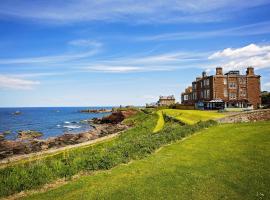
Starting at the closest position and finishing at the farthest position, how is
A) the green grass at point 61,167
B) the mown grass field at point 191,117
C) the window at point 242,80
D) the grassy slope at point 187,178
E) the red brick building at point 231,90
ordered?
1. the grassy slope at point 187,178
2. the green grass at point 61,167
3. the mown grass field at point 191,117
4. the red brick building at point 231,90
5. the window at point 242,80

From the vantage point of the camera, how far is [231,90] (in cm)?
7594

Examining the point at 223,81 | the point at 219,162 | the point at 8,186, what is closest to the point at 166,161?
the point at 219,162

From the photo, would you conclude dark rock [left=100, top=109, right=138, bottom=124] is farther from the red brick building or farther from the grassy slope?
the grassy slope

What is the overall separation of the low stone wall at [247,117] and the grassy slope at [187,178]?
18758 mm

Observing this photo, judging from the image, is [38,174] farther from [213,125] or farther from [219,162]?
[213,125]

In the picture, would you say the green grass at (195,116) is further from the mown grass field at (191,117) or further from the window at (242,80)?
the window at (242,80)

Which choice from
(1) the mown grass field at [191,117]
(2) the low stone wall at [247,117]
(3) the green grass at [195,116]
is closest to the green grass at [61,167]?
(1) the mown grass field at [191,117]

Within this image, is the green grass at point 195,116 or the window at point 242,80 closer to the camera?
the green grass at point 195,116

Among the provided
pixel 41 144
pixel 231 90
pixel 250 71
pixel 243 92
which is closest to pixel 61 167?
pixel 41 144

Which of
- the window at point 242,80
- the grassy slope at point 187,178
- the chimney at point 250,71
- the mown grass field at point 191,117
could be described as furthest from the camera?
the chimney at point 250,71

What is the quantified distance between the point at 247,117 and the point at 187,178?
32.9 meters

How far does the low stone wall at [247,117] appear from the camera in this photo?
42500 millimetres

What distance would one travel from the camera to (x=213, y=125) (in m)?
38.4

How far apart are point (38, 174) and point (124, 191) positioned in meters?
6.59
